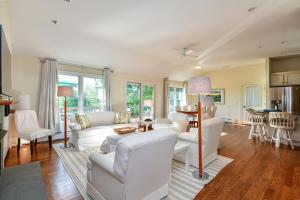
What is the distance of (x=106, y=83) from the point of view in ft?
17.9

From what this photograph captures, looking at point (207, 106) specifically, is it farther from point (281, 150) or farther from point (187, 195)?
point (187, 195)

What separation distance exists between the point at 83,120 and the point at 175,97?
570 centimetres

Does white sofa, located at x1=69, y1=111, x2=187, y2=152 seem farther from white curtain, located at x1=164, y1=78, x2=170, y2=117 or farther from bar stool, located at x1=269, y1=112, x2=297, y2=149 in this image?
white curtain, located at x1=164, y1=78, x2=170, y2=117

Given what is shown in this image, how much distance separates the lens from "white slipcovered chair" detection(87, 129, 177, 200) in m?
1.40

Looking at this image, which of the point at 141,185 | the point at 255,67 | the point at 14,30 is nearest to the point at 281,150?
the point at 141,185

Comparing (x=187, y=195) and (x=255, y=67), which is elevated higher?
(x=255, y=67)

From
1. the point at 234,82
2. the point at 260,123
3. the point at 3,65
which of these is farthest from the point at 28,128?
the point at 234,82

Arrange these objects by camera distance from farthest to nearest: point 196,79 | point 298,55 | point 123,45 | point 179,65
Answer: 1. point 179,65
2. point 298,55
3. point 123,45
4. point 196,79

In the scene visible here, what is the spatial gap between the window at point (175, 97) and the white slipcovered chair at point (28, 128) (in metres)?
6.07

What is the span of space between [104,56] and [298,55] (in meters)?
6.58

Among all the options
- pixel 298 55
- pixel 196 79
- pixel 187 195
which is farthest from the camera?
pixel 298 55

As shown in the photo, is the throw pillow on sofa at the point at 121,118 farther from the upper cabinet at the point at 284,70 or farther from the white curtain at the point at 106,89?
the upper cabinet at the point at 284,70

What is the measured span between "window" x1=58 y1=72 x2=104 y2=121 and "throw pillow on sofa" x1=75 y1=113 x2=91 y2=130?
0.96m

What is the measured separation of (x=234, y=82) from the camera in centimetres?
777
